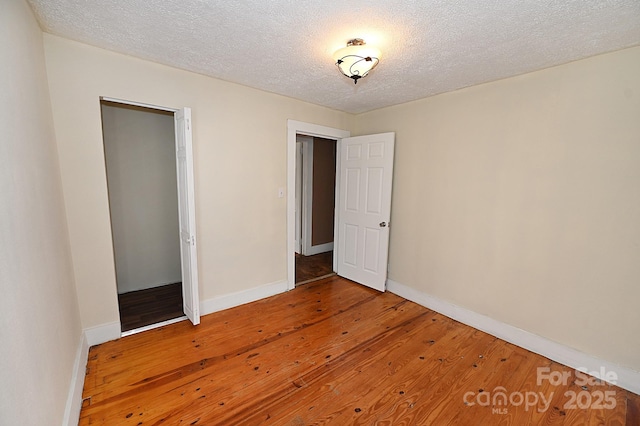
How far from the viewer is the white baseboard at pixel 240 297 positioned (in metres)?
2.84

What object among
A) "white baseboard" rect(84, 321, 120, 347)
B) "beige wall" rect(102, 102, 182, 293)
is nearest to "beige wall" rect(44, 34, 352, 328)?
"white baseboard" rect(84, 321, 120, 347)

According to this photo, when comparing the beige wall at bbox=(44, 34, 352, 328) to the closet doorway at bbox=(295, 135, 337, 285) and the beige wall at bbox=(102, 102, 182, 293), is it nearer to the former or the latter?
the beige wall at bbox=(102, 102, 182, 293)

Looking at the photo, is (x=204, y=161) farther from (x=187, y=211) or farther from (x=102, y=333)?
(x=102, y=333)

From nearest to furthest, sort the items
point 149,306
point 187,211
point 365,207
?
point 187,211 < point 149,306 < point 365,207

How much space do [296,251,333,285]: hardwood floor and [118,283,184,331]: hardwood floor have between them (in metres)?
1.55

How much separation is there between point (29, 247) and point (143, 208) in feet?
7.77

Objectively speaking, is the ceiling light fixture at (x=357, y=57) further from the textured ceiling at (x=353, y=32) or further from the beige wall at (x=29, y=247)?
the beige wall at (x=29, y=247)

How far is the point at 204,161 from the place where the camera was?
2658 mm

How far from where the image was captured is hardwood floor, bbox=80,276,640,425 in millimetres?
1687

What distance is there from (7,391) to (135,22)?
78.5 inches

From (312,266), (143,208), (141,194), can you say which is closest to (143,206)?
(143,208)

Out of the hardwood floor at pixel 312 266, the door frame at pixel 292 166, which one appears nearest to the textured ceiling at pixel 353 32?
the door frame at pixel 292 166

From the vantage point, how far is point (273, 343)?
2.39 metres

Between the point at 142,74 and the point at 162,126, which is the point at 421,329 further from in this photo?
the point at 162,126
